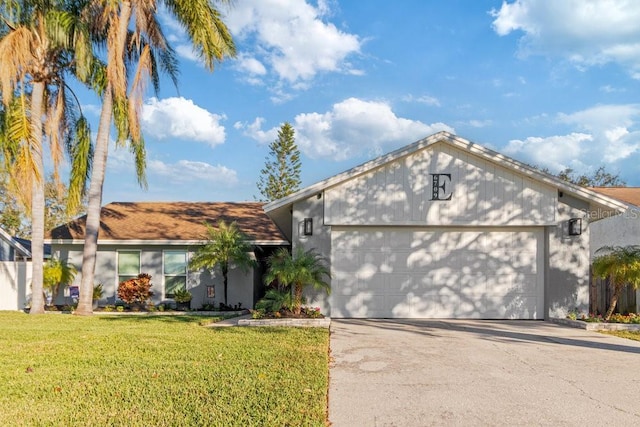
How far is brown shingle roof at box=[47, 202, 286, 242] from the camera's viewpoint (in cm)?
1548

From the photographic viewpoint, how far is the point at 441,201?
12.1 metres

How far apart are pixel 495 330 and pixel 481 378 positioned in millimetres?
4628

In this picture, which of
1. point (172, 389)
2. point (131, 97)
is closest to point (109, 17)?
point (131, 97)

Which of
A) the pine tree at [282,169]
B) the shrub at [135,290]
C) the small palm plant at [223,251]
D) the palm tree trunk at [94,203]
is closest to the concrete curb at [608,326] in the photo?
the small palm plant at [223,251]

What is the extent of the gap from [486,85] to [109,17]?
10.7 meters

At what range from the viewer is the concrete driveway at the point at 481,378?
15.1 ft

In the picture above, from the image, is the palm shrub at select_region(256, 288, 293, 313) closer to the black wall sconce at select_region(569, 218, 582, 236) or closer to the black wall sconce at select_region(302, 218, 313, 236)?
the black wall sconce at select_region(302, 218, 313, 236)

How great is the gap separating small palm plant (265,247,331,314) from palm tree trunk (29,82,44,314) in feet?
23.8

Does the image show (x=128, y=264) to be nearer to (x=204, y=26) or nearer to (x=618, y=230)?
(x=204, y=26)

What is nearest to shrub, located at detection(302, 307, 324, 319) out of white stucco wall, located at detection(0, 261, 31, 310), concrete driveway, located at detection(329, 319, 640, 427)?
concrete driveway, located at detection(329, 319, 640, 427)

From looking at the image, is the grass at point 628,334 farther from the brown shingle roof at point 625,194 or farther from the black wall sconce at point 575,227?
the brown shingle roof at point 625,194

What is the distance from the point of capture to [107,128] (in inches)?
550

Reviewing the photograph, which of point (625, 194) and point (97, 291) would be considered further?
point (625, 194)

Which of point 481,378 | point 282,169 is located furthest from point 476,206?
point 282,169
